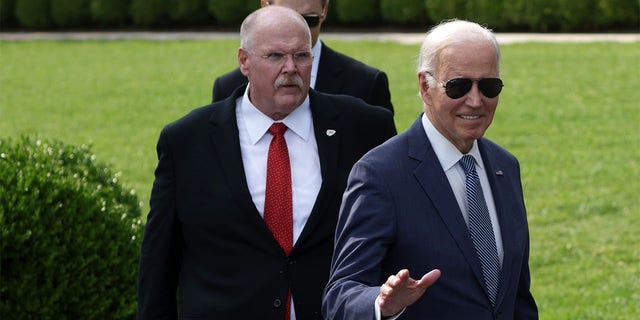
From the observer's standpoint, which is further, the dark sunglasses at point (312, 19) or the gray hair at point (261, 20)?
the dark sunglasses at point (312, 19)

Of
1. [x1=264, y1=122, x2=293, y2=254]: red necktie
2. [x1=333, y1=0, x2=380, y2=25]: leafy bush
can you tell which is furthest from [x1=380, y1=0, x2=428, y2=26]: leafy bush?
[x1=264, y1=122, x2=293, y2=254]: red necktie

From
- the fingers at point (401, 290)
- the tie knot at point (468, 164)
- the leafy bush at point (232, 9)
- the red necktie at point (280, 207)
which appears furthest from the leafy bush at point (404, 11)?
the fingers at point (401, 290)

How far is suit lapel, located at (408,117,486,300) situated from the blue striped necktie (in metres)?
0.04

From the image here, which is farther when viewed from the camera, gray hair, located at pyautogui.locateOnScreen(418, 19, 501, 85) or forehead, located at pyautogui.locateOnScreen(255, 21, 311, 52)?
forehead, located at pyautogui.locateOnScreen(255, 21, 311, 52)

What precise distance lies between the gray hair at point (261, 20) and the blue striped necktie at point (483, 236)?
3.69 feet

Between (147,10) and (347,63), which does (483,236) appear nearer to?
(347,63)

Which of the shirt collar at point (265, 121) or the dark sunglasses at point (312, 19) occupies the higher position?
the dark sunglasses at point (312, 19)

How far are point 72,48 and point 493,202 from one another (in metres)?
21.6

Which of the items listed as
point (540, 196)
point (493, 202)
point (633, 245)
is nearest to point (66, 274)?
point (493, 202)

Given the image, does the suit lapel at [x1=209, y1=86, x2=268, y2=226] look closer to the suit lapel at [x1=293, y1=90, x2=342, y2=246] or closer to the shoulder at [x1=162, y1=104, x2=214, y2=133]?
the shoulder at [x1=162, y1=104, x2=214, y2=133]

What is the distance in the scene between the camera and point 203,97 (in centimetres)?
1688

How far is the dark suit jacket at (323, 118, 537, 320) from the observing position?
334 centimetres

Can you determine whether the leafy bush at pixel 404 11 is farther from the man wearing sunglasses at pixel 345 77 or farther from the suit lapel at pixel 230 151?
the suit lapel at pixel 230 151

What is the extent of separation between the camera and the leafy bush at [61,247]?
21.1ft
